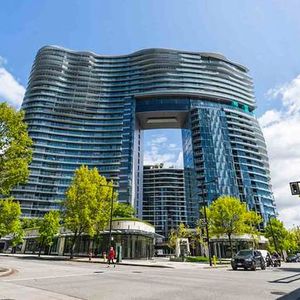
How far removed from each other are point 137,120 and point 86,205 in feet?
355

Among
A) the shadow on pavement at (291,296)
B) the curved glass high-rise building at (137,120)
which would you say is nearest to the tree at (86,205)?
the shadow on pavement at (291,296)

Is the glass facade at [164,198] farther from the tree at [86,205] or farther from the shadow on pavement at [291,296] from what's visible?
the shadow on pavement at [291,296]

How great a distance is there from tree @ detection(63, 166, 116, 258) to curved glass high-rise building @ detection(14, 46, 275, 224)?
7379 cm

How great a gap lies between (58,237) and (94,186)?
22.3 meters

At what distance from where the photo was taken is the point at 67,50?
158 m

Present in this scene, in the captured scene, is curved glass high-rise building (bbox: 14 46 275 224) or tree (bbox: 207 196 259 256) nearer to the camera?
tree (bbox: 207 196 259 256)

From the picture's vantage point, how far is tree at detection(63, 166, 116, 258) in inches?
1496

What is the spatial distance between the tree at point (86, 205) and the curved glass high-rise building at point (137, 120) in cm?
7379

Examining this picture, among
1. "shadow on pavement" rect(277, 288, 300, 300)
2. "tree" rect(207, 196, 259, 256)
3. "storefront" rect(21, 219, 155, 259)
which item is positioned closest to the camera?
"shadow on pavement" rect(277, 288, 300, 300)

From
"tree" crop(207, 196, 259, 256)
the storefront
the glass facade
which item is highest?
the glass facade

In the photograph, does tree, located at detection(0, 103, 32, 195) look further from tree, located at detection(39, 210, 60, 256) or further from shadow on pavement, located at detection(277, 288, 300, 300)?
tree, located at detection(39, 210, 60, 256)

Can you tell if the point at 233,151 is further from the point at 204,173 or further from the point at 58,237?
the point at 58,237

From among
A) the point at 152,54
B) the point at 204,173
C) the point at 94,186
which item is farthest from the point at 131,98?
the point at 94,186

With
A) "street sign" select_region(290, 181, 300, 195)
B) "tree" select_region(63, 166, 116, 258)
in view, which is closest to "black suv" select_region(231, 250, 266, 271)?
"street sign" select_region(290, 181, 300, 195)
